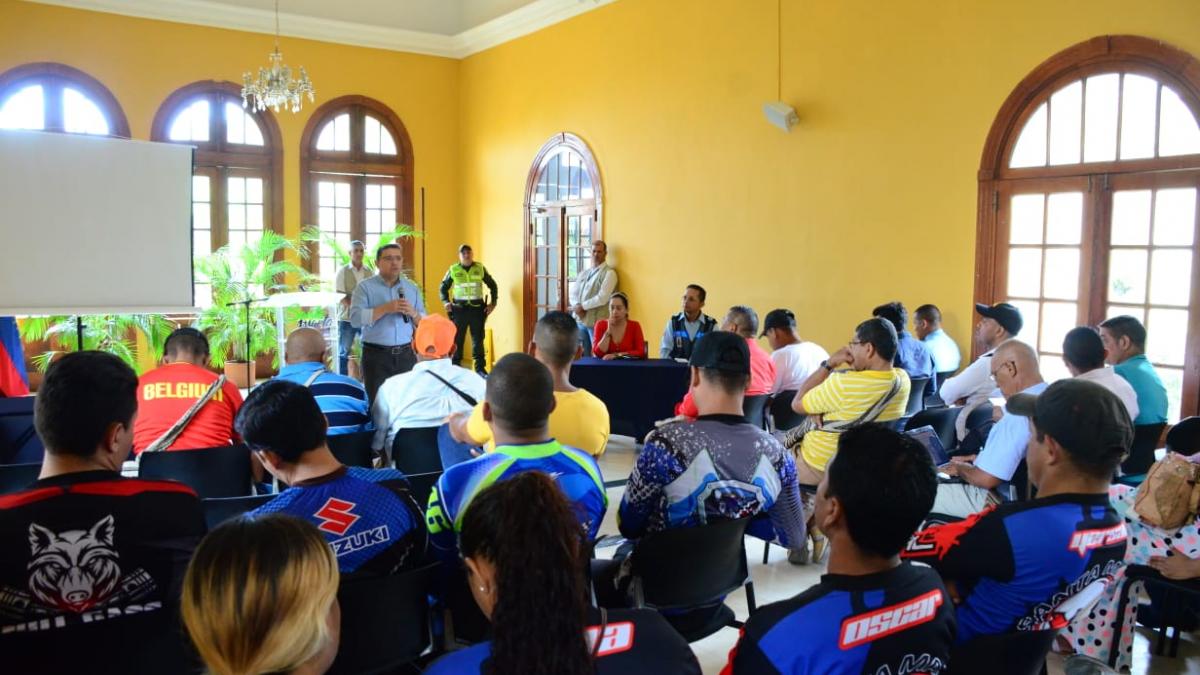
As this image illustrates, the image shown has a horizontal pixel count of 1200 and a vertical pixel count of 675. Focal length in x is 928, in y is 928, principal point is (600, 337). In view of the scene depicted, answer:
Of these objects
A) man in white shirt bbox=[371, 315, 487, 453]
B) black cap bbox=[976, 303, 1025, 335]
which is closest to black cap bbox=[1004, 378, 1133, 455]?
man in white shirt bbox=[371, 315, 487, 453]

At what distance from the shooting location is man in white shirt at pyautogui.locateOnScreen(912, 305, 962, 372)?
5844mm

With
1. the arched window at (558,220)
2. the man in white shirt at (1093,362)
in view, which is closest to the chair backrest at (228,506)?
the man in white shirt at (1093,362)

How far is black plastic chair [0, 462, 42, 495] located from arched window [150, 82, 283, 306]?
7.27 meters

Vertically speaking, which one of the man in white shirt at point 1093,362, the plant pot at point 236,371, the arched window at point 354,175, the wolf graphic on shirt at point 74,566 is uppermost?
the arched window at point 354,175

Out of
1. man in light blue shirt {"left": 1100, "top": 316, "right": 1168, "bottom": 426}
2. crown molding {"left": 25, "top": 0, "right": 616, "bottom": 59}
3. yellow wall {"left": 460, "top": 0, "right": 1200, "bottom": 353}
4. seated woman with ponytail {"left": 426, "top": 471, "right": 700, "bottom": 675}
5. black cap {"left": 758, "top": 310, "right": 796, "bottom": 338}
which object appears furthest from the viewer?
crown molding {"left": 25, "top": 0, "right": 616, "bottom": 59}

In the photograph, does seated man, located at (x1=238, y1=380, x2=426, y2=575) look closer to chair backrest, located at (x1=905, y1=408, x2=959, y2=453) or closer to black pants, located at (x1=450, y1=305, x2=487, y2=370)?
chair backrest, located at (x1=905, y1=408, x2=959, y2=453)

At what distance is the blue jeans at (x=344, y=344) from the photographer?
9125 millimetres

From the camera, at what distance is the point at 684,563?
8.15 ft

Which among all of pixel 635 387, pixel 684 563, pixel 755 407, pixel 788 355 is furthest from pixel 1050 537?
pixel 635 387

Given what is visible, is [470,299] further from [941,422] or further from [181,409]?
[181,409]

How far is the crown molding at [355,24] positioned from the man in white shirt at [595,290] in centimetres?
257

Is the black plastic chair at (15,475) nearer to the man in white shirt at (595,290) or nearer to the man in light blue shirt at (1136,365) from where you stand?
the man in light blue shirt at (1136,365)

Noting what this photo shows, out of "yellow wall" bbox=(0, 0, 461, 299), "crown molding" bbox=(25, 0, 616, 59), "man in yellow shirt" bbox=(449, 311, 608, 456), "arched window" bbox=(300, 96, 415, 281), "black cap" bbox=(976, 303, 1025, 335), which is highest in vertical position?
"crown molding" bbox=(25, 0, 616, 59)

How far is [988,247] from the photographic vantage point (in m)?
5.96
